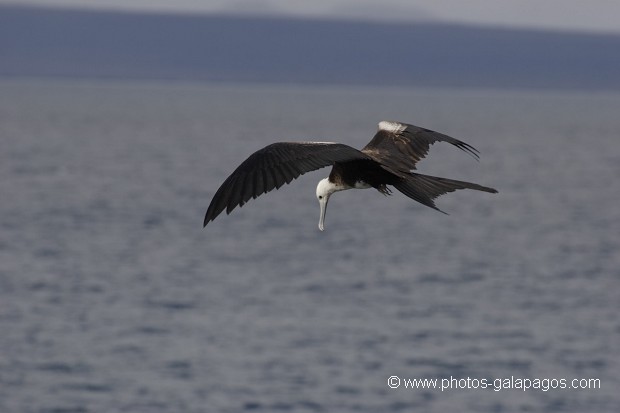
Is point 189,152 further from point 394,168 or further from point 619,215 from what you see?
point 394,168

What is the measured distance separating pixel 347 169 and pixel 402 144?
102 centimetres

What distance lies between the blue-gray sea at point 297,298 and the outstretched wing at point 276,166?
19378 millimetres

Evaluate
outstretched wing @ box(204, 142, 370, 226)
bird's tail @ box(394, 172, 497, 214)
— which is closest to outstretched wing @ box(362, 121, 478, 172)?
bird's tail @ box(394, 172, 497, 214)

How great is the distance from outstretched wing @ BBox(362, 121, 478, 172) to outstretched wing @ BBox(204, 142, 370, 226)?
134 cm

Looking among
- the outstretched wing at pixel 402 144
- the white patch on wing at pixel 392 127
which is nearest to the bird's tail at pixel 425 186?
the outstretched wing at pixel 402 144

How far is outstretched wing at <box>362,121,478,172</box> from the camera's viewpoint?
1202 cm

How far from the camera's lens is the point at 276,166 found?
34.6 feet

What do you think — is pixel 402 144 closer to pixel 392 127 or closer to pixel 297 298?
pixel 392 127

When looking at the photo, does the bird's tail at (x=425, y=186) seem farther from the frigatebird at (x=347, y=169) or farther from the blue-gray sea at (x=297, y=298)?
the blue-gray sea at (x=297, y=298)

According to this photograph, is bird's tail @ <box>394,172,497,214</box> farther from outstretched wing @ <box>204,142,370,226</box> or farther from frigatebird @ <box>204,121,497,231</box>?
outstretched wing @ <box>204,142,370,226</box>

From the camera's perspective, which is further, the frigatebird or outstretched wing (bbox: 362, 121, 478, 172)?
outstretched wing (bbox: 362, 121, 478, 172)

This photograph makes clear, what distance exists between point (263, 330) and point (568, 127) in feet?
472

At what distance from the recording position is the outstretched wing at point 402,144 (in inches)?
473

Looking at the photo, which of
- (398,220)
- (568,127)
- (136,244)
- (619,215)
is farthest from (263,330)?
(568,127)
